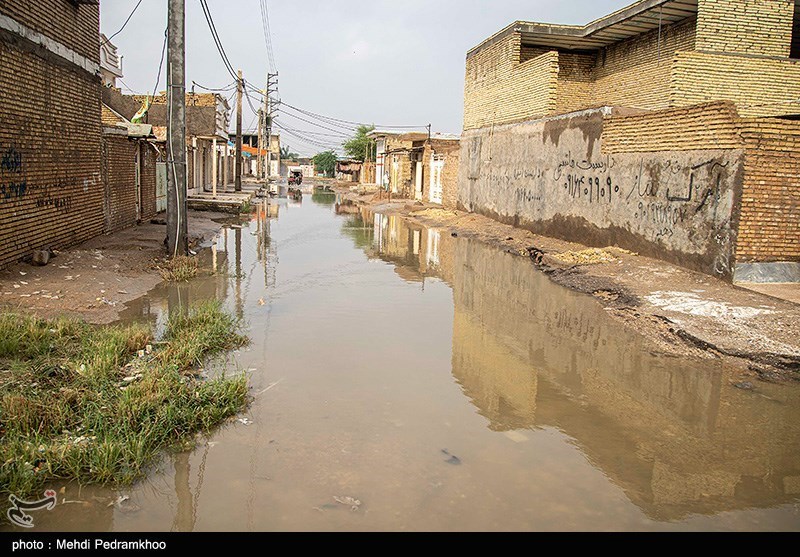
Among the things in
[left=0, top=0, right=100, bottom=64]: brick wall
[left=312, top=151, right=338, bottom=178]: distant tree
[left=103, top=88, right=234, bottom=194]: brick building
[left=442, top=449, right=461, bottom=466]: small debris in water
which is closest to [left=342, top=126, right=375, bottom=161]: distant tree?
[left=312, top=151, right=338, bottom=178]: distant tree

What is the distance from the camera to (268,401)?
18.4ft

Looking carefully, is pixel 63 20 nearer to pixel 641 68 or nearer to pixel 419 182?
pixel 641 68

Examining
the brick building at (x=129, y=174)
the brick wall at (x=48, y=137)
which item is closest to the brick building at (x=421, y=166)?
the brick building at (x=129, y=174)

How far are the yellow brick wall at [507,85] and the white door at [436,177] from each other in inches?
202

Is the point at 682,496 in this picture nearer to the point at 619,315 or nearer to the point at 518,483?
the point at 518,483

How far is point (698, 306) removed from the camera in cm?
842

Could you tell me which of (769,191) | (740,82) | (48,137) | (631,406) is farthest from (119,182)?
(740,82)

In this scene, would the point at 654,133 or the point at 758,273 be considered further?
the point at 654,133

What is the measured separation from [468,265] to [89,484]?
1078cm

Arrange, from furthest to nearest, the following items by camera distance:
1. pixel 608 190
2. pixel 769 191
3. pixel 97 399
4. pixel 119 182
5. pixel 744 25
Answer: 1. pixel 119 182
2. pixel 744 25
3. pixel 608 190
4. pixel 769 191
5. pixel 97 399

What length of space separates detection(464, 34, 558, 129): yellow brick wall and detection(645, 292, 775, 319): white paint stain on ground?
31.6 ft

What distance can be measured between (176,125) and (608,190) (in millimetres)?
9023

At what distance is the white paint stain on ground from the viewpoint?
7.89m

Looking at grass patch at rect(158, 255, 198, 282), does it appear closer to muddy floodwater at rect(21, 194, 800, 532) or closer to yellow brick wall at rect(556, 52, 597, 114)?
muddy floodwater at rect(21, 194, 800, 532)
